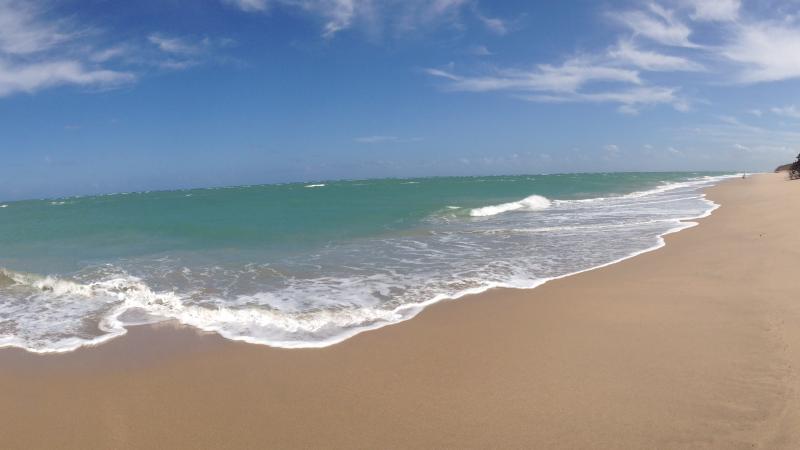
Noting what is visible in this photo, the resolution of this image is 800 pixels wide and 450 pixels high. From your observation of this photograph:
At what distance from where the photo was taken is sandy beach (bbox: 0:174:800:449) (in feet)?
11.7

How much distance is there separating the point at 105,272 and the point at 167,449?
901 centimetres

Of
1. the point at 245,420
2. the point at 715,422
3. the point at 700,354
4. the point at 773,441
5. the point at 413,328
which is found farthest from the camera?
the point at 413,328

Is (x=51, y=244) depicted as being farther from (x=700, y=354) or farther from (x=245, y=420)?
(x=700, y=354)

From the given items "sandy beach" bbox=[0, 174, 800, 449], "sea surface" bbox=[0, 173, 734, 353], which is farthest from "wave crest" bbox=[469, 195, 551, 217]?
"sandy beach" bbox=[0, 174, 800, 449]

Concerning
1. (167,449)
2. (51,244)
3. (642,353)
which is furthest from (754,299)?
(51,244)

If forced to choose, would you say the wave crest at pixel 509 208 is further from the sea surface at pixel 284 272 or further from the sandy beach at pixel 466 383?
the sandy beach at pixel 466 383

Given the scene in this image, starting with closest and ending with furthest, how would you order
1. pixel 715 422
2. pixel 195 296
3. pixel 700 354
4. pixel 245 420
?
pixel 715 422
pixel 245 420
pixel 700 354
pixel 195 296

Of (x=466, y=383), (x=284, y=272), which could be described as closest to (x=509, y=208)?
(x=284, y=272)

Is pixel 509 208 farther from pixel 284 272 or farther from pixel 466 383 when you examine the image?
pixel 466 383

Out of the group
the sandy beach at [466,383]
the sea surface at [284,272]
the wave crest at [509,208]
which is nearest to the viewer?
the sandy beach at [466,383]

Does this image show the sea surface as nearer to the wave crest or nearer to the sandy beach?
the sandy beach

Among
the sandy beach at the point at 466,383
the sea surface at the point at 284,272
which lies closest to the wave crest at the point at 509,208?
the sea surface at the point at 284,272

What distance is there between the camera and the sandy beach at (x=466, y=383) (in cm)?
357

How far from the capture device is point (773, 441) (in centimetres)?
325
